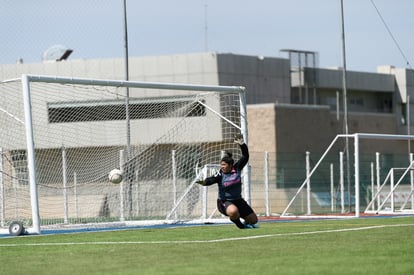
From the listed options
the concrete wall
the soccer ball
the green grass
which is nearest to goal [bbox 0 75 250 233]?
the soccer ball

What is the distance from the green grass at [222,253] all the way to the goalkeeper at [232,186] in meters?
0.85

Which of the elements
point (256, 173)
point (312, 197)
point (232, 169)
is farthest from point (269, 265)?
point (312, 197)

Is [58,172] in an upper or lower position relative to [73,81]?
lower

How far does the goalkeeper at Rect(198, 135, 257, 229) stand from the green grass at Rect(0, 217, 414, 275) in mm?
851

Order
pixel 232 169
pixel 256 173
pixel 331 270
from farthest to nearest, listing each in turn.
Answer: pixel 256 173
pixel 232 169
pixel 331 270

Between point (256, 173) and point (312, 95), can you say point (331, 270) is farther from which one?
point (312, 95)

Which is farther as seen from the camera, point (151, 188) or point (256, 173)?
point (256, 173)

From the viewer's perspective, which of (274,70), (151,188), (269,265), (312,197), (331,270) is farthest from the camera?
(274,70)

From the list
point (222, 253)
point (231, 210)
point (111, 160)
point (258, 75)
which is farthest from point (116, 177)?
point (258, 75)

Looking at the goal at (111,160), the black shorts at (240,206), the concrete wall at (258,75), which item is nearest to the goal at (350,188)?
the goal at (111,160)

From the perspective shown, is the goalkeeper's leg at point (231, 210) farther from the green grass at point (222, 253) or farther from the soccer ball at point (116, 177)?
the soccer ball at point (116, 177)

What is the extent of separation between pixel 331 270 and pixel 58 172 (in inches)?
662

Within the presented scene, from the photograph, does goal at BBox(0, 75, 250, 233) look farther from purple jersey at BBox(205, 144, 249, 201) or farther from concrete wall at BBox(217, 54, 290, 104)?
concrete wall at BBox(217, 54, 290, 104)

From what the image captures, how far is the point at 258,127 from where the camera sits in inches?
2036
